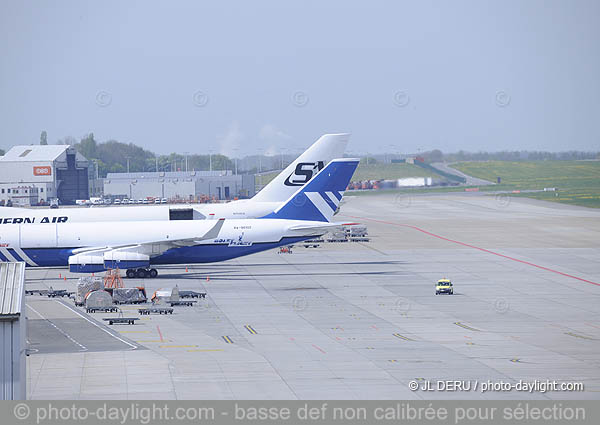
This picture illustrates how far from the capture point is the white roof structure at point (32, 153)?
12975 cm

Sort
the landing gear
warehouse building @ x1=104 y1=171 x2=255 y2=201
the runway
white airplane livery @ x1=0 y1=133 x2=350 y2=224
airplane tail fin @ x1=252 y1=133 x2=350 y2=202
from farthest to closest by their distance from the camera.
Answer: warehouse building @ x1=104 y1=171 x2=255 y2=201 → airplane tail fin @ x1=252 y1=133 x2=350 y2=202 → white airplane livery @ x1=0 y1=133 x2=350 y2=224 → the landing gear → the runway

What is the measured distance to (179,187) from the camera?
158 meters

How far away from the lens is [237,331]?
131 ft

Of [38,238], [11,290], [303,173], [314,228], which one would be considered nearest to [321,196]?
[314,228]

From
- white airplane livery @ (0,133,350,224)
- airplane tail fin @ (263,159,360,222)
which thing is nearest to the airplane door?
white airplane livery @ (0,133,350,224)

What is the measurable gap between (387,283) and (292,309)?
40.4 ft

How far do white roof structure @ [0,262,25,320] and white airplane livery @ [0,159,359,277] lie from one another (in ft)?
109

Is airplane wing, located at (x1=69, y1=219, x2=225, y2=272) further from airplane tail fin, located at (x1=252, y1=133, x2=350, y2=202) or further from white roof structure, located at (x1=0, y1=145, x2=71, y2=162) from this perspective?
white roof structure, located at (x1=0, y1=145, x2=71, y2=162)

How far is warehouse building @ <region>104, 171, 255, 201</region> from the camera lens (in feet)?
517

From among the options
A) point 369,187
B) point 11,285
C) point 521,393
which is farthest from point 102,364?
point 369,187

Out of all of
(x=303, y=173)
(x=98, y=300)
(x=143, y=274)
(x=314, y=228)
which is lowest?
(x=143, y=274)

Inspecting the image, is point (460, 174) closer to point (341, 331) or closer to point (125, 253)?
point (125, 253)

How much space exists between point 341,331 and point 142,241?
25.1m

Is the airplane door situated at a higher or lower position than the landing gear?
higher
